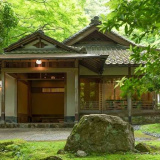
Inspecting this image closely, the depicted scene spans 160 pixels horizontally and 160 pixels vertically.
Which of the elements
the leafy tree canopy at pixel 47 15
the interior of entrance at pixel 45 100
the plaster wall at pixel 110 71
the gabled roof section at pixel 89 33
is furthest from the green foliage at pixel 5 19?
the leafy tree canopy at pixel 47 15

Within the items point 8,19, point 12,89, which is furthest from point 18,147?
point 12,89

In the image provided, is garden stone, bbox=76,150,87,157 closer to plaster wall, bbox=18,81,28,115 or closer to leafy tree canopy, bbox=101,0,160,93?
leafy tree canopy, bbox=101,0,160,93

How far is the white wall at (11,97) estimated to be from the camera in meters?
15.0

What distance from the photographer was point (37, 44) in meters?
14.4

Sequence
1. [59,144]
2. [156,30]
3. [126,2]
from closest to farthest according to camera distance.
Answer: [126,2] → [156,30] → [59,144]

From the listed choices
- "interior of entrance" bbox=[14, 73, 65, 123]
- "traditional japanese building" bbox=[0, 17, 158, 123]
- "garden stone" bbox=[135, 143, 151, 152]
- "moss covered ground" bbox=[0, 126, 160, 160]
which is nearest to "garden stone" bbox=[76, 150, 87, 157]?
"moss covered ground" bbox=[0, 126, 160, 160]

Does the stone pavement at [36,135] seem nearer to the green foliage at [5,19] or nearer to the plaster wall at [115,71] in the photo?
the green foliage at [5,19]

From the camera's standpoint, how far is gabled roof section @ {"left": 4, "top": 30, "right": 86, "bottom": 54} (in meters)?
13.9

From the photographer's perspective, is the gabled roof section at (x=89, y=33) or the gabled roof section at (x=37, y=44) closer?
the gabled roof section at (x=37, y=44)

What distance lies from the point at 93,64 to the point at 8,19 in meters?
7.98

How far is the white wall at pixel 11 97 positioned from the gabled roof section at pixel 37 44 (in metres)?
1.98

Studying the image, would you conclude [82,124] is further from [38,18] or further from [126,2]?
[38,18]

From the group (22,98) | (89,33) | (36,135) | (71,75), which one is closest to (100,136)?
(36,135)

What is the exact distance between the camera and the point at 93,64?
14.0m
